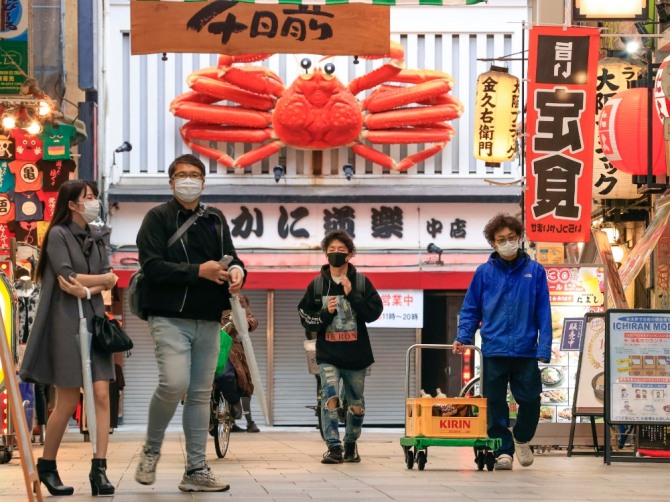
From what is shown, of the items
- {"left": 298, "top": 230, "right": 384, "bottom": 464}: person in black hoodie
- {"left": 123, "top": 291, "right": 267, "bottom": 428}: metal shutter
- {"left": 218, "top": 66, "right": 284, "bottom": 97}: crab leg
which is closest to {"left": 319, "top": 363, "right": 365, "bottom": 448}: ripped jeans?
{"left": 298, "top": 230, "right": 384, "bottom": 464}: person in black hoodie

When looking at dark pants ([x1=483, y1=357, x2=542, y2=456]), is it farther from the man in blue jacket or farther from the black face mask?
the black face mask

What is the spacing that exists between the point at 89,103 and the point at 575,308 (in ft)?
40.3

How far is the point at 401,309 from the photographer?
88.8 ft

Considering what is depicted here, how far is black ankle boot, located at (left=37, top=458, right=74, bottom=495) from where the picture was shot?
875 cm

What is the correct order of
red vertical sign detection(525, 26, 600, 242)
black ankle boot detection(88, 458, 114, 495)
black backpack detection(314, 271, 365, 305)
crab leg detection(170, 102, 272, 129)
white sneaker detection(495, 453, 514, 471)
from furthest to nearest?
crab leg detection(170, 102, 272, 129) < red vertical sign detection(525, 26, 600, 242) < black backpack detection(314, 271, 365, 305) < white sneaker detection(495, 453, 514, 471) < black ankle boot detection(88, 458, 114, 495)

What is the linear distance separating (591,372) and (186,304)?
6816mm

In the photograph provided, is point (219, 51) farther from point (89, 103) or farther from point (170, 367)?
point (89, 103)

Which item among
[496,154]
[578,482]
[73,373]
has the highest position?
[496,154]

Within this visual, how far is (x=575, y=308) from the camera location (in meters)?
15.3

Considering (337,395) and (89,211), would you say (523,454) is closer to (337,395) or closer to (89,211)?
(337,395)

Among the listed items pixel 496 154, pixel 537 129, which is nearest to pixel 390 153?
pixel 496 154

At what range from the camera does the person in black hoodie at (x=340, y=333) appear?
12070 millimetres

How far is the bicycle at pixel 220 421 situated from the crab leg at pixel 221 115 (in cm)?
1436

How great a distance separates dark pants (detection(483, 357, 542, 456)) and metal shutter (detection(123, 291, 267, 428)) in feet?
52.0
